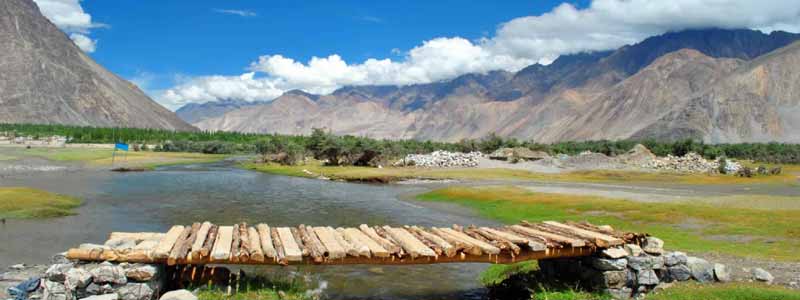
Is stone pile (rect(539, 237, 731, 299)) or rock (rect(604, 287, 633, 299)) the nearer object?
rock (rect(604, 287, 633, 299))

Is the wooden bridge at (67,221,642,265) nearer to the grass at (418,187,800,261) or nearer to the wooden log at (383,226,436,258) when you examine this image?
the wooden log at (383,226,436,258)

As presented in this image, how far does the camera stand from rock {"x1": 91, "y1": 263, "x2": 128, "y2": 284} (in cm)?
1280

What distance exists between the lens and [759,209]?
34.1m

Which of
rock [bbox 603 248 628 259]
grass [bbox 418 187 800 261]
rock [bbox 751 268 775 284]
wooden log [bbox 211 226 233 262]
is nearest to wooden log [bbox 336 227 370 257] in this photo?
wooden log [bbox 211 226 233 262]

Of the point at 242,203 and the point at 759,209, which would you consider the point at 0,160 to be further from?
the point at 759,209

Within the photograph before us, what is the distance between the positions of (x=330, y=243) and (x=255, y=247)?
6.38ft

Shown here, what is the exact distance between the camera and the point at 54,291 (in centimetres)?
1251

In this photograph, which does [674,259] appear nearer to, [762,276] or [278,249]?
[762,276]

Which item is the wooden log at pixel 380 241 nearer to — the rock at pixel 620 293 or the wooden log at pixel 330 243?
the wooden log at pixel 330 243

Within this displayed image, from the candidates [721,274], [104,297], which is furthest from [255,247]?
[721,274]

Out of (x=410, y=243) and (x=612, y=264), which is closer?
(x=410, y=243)

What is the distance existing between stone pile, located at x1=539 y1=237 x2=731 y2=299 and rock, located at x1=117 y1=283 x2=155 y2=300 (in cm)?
1156

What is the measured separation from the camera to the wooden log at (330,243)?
1419cm

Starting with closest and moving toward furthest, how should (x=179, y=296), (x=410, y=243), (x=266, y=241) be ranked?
(x=179, y=296)
(x=266, y=241)
(x=410, y=243)
